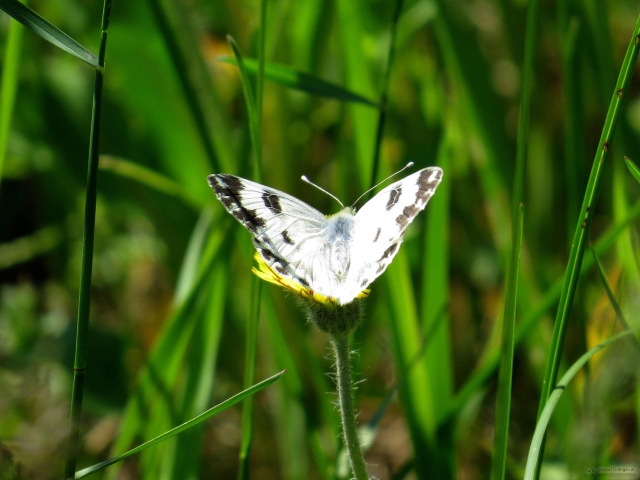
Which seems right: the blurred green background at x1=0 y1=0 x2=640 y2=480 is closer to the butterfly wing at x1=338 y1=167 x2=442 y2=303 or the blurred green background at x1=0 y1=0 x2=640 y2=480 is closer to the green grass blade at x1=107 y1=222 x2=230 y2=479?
the green grass blade at x1=107 y1=222 x2=230 y2=479

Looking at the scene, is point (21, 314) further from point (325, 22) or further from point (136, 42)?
point (325, 22)

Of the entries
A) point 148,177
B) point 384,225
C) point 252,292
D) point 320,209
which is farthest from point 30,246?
point 384,225

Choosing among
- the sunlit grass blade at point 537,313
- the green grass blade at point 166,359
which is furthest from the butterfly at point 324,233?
the sunlit grass blade at point 537,313

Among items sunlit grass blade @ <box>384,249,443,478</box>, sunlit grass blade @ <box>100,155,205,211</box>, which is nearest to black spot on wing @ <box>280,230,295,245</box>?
sunlit grass blade @ <box>384,249,443,478</box>

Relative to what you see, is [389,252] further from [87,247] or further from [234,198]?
[87,247]

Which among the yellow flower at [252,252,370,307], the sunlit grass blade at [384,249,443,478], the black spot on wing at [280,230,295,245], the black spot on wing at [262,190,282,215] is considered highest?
the black spot on wing at [262,190,282,215]

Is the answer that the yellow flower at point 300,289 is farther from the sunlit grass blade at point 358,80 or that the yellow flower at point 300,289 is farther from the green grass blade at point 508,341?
the sunlit grass blade at point 358,80

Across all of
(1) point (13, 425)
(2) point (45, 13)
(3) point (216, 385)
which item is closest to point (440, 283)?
(3) point (216, 385)
